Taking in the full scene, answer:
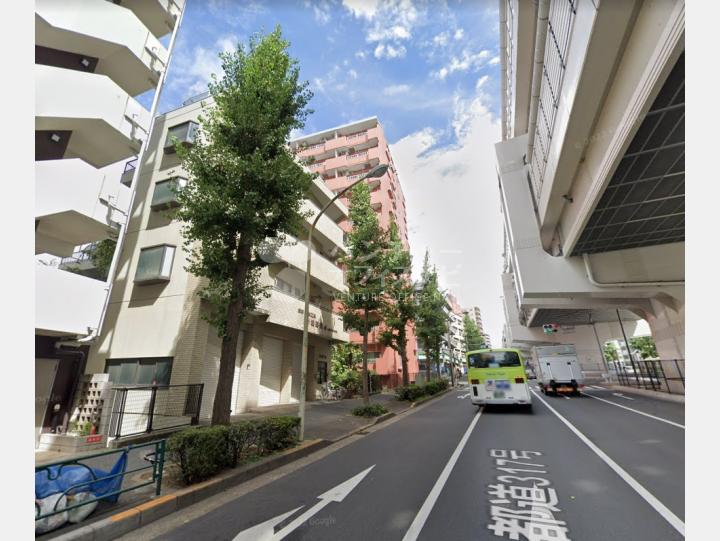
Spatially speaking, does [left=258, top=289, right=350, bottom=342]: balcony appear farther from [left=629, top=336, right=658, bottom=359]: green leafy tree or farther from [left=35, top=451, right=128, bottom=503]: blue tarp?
[left=629, top=336, right=658, bottom=359]: green leafy tree

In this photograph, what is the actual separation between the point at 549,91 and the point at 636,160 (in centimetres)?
372

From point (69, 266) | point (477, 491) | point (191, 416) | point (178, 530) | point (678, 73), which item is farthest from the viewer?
point (69, 266)

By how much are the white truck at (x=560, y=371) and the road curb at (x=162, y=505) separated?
2265 cm

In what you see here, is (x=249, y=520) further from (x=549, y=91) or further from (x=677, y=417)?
(x=677, y=417)

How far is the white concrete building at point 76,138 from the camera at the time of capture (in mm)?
9383

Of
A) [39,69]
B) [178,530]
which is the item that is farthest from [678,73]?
[39,69]

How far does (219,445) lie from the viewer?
18.5 ft

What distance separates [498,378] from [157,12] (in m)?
21.9

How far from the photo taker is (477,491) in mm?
4914

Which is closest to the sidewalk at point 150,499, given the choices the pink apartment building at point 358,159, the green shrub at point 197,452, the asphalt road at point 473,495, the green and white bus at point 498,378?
the green shrub at point 197,452

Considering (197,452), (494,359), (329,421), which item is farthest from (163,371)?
(494,359)

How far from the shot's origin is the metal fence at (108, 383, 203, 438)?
938 centimetres

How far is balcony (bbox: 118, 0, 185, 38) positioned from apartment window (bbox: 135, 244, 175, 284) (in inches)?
399

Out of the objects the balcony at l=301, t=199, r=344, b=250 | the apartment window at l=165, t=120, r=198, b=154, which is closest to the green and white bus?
the balcony at l=301, t=199, r=344, b=250
